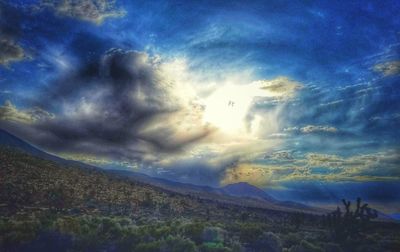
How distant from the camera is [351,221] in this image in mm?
32219

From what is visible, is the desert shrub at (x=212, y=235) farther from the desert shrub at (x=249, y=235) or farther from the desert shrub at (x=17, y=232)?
the desert shrub at (x=17, y=232)

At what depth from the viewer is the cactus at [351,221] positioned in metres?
31.3

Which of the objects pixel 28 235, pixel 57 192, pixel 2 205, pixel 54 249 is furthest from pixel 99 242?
pixel 57 192

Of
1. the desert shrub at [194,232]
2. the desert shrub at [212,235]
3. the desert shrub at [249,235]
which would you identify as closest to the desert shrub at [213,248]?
the desert shrub at [212,235]

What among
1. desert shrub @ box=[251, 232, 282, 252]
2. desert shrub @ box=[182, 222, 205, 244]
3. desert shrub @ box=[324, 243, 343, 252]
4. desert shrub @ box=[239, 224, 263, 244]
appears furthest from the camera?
desert shrub @ box=[239, 224, 263, 244]

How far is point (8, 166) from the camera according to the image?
5081cm

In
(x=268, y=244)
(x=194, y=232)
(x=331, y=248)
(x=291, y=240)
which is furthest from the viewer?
(x=291, y=240)

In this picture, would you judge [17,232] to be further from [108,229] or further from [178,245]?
[178,245]

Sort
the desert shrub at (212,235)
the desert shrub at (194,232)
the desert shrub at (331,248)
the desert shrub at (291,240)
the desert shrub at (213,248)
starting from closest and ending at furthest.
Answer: the desert shrub at (213,248)
the desert shrub at (212,235)
the desert shrub at (194,232)
the desert shrub at (331,248)
the desert shrub at (291,240)

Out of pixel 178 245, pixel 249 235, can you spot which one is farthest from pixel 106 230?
pixel 249 235

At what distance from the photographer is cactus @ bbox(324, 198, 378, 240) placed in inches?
1232

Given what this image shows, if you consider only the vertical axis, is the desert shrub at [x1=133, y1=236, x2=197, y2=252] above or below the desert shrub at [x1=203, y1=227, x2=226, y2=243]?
below

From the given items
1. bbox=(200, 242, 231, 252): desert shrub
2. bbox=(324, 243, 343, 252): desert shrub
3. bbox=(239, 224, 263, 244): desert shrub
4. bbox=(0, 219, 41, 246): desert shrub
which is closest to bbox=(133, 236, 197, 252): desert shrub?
bbox=(200, 242, 231, 252): desert shrub

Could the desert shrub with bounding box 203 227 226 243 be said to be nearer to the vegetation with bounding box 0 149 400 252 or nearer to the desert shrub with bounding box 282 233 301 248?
the vegetation with bounding box 0 149 400 252
